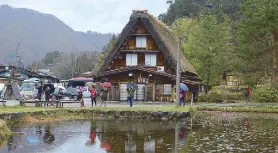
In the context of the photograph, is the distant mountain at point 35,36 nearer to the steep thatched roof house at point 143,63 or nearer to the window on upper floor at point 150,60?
the steep thatched roof house at point 143,63

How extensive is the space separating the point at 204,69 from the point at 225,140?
118 ft

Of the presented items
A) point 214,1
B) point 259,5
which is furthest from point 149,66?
point 214,1

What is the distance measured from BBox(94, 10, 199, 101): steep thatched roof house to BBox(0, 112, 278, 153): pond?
1992 centimetres

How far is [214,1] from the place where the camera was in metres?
→ 89.1

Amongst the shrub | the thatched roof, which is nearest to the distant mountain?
the thatched roof

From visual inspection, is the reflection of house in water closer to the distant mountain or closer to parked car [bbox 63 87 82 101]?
parked car [bbox 63 87 82 101]

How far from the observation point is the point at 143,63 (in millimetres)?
46125

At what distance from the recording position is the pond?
14.6 m

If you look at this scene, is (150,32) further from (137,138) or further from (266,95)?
(137,138)

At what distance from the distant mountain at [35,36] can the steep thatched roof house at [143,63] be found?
3678 inches

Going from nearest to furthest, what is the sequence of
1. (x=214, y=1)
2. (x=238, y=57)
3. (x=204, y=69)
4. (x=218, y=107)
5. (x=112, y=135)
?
(x=112, y=135)
(x=218, y=107)
(x=238, y=57)
(x=204, y=69)
(x=214, y=1)

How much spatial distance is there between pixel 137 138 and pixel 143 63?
2899cm

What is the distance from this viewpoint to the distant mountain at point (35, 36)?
144125 mm

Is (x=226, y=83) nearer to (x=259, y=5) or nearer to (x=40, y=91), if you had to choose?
(x=259, y=5)
